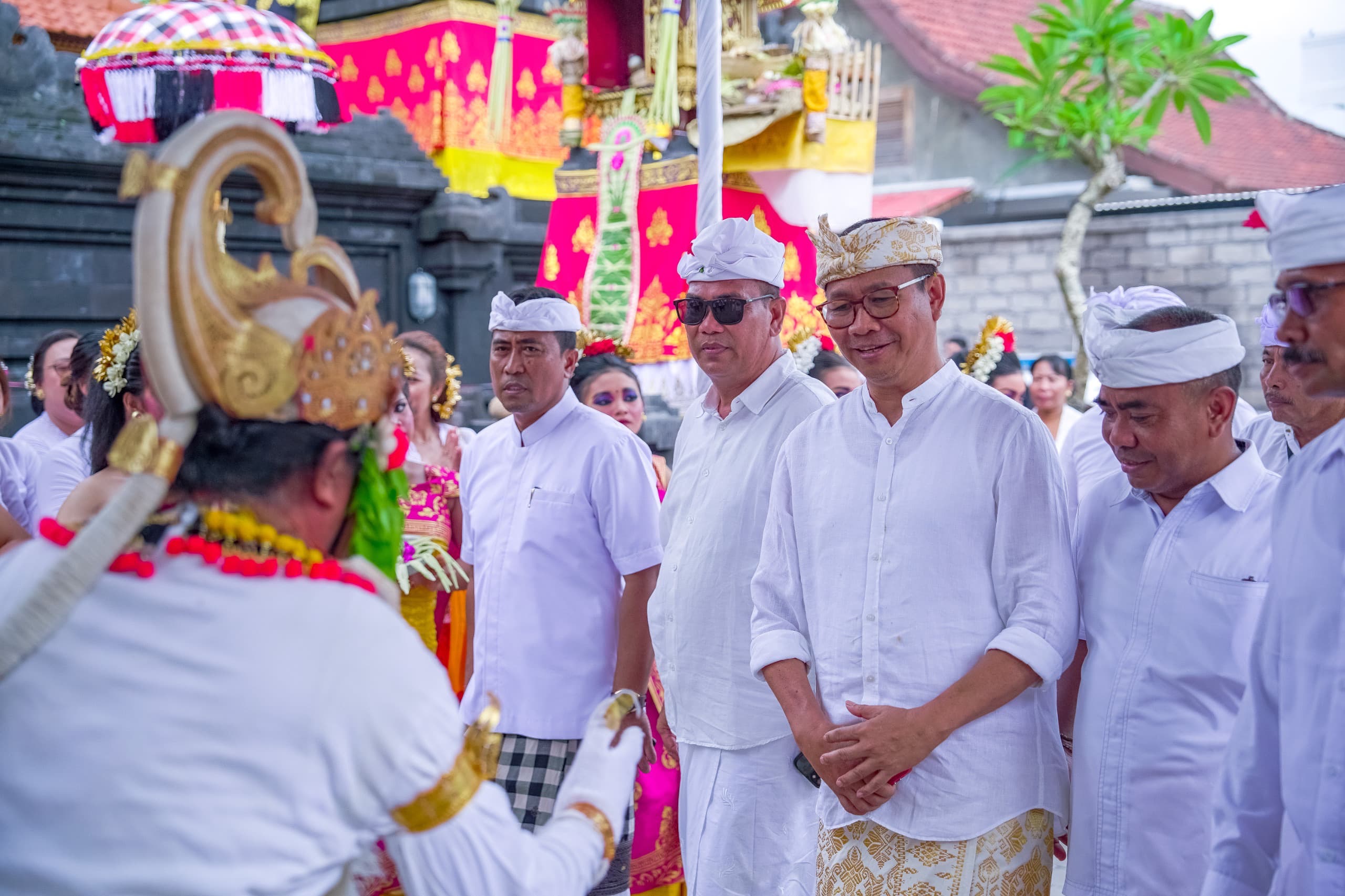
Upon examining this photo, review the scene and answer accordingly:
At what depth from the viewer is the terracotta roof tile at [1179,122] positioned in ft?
42.7

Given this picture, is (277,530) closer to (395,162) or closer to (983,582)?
(983,582)

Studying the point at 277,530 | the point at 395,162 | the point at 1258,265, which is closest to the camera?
the point at 277,530

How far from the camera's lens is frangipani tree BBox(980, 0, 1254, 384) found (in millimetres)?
11172

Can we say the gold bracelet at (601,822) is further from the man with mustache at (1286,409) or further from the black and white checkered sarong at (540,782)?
the man with mustache at (1286,409)

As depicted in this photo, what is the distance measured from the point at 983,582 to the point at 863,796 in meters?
0.46

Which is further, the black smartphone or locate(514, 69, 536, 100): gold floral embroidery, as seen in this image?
locate(514, 69, 536, 100): gold floral embroidery

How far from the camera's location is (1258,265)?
12.1 meters

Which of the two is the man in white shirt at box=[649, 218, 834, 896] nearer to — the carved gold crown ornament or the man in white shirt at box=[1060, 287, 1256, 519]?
the man in white shirt at box=[1060, 287, 1256, 519]

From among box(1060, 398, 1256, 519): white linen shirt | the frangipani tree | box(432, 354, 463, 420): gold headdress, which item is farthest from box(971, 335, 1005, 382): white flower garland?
the frangipani tree

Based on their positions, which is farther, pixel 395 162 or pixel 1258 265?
pixel 1258 265

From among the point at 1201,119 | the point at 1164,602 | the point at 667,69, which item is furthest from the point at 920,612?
the point at 1201,119

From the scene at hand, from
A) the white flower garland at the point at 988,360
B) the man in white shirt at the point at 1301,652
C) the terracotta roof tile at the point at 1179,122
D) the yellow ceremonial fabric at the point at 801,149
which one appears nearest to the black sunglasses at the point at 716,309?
the white flower garland at the point at 988,360

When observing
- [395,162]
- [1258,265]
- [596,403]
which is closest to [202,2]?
[395,162]

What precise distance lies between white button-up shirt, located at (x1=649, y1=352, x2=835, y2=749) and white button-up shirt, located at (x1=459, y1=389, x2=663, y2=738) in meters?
A: 0.26
